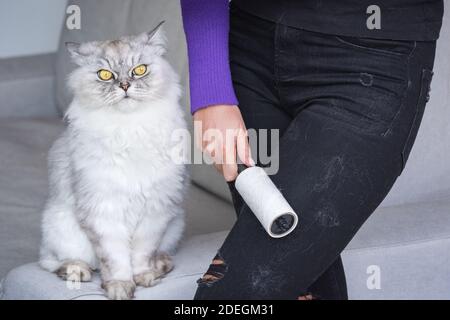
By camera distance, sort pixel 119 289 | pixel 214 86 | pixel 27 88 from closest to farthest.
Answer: pixel 214 86, pixel 119 289, pixel 27 88

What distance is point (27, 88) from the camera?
3.15 meters

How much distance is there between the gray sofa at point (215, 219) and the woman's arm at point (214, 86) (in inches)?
13.9

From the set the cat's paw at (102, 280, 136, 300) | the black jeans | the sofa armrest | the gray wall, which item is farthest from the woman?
the gray wall

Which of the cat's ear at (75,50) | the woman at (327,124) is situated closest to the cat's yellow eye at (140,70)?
the cat's ear at (75,50)

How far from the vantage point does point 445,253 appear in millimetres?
1584

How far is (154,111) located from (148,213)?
8.3 inches

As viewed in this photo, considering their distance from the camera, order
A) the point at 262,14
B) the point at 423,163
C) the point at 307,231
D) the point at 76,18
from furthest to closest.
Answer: the point at 76,18
the point at 423,163
the point at 262,14
the point at 307,231

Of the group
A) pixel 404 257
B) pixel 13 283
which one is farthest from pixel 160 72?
pixel 404 257

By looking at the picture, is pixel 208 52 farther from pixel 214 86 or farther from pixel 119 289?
pixel 119 289

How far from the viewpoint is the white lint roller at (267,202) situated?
3.70 ft

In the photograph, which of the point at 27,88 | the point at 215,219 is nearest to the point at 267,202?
the point at 215,219

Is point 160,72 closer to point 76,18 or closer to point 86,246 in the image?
point 86,246

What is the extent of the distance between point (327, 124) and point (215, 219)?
41.6 inches

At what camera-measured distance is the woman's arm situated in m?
1.23
